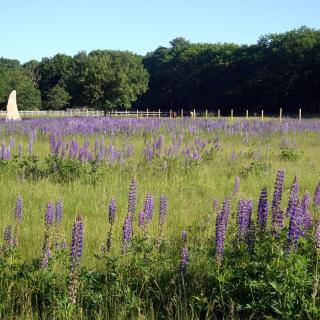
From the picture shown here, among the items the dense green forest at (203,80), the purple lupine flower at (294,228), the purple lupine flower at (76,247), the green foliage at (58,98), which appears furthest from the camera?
the green foliage at (58,98)

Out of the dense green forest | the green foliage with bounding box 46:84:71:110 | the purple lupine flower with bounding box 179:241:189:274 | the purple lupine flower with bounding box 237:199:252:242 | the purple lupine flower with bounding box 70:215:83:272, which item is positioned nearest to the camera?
the purple lupine flower with bounding box 70:215:83:272

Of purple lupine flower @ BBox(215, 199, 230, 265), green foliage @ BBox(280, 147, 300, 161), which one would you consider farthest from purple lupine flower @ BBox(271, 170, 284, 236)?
green foliage @ BBox(280, 147, 300, 161)

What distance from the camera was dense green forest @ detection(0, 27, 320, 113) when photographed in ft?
166

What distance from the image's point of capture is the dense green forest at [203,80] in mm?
50562

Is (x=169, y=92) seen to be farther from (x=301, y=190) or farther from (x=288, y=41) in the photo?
(x=301, y=190)

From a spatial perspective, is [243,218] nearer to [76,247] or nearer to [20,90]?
[76,247]

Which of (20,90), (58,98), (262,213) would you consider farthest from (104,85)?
(262,213)

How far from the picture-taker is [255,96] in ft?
249

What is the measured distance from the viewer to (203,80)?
3442 inches

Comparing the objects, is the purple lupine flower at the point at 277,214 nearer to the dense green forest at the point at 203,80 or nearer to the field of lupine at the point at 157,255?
the field of lupine at the point at 157,255

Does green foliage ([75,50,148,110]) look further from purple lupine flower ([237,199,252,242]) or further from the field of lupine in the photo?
purple lupine flower ([237,199,252,242])

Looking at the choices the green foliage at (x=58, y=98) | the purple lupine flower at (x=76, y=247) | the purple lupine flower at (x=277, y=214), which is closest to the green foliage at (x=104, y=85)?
the green foliage at (x=58, y=98)

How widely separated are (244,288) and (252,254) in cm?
45

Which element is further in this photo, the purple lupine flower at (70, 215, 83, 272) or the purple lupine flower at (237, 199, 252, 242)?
the purple lupine flower at (237, 199, 252, 242)
